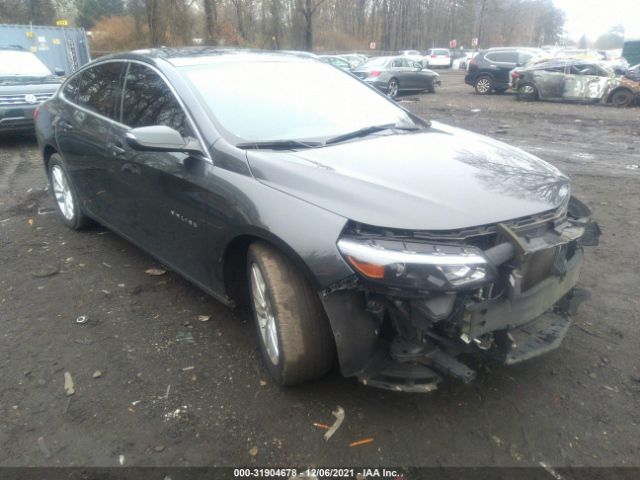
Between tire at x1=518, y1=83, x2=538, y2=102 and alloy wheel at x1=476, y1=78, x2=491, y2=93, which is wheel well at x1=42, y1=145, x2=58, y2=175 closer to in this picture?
tire at x1=518, y1=83, x2=538, y2=102

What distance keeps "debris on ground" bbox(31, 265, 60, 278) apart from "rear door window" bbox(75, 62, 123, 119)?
4.40 ft

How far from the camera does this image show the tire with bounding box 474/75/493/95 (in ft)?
64.7

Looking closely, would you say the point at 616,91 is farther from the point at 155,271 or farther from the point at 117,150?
the point at 117,150

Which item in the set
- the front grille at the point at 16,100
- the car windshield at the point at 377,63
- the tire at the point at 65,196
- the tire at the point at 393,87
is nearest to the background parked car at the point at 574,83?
the tire at the point at 393,87

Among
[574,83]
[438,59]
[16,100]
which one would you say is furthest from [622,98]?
[438,59]

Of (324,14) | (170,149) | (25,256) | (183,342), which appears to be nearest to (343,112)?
(170,149)

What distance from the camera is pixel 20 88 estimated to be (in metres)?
9.30

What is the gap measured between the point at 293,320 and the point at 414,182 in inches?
34.8

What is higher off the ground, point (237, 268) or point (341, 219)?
point (341, 219)

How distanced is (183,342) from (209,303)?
19.7 inches

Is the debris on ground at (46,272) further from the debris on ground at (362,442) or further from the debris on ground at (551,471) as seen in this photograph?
the debris on ground at (551,471)

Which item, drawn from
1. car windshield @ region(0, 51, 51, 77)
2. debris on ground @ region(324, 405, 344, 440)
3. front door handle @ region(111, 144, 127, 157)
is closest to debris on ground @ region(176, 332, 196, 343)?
debris on ground @ region(324, 405, 344, 440)

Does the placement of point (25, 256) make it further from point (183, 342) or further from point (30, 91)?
point (30, 91)

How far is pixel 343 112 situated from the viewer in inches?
137
